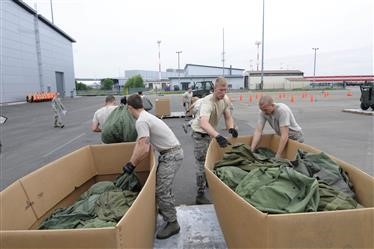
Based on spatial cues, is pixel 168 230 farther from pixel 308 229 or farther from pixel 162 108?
pixel 162 108

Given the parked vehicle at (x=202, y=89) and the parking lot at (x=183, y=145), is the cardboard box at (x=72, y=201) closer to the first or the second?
the parking lot at (x=183, y=145)

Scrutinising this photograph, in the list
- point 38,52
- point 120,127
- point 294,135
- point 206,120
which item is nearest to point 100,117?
point 120,127

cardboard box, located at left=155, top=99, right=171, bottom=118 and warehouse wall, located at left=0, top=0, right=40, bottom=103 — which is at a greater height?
warehouse wall, located at left=0, top=0, right=40, bottom=103

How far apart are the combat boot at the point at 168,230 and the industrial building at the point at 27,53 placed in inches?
1314

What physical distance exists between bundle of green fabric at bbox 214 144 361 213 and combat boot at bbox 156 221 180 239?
2.65ft

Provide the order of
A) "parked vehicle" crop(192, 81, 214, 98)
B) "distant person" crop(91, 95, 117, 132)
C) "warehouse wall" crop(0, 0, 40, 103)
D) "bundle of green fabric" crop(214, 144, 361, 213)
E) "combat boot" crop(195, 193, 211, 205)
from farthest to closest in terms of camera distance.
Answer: "warehouse wall" crop(0, 0, 40, 103)
"parked vehicle" crop(192, 81, 214, 98)
"distant person" crop(91, 95, 117, 132)
"combat boot" crop(195, 193, 211, 205)
"bundle of green fabric" crop(214, 144, 361, 213)

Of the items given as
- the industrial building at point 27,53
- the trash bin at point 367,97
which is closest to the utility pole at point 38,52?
the industrial building at point 27,53

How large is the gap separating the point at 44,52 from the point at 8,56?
10437mm

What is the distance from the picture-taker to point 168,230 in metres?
3.46

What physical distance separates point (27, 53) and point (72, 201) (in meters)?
39.0

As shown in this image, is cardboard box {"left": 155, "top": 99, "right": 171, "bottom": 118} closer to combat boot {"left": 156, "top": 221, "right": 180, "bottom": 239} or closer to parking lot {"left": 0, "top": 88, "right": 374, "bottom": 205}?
parking lot {"left": 0, "top": 88, "right": 374, "bottom": 205}

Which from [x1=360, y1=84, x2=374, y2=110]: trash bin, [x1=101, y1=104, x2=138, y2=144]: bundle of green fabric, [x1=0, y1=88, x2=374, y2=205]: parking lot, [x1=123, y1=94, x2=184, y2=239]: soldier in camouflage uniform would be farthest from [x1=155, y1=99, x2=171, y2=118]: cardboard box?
[x1=123, y1=94, x2=184, y2=239]: soldier in camouflage uniform

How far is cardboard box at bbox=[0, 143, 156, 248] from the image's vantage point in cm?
186

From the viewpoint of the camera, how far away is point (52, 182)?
346 cm
